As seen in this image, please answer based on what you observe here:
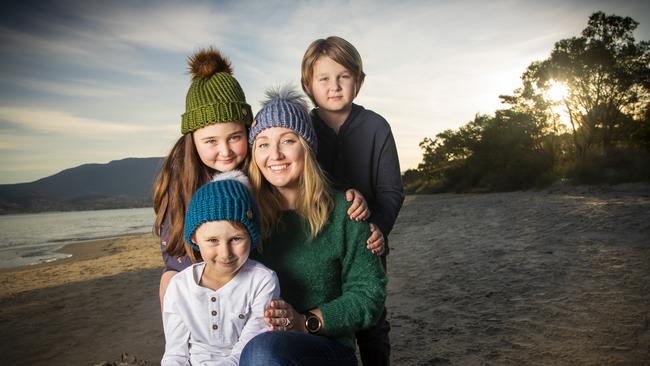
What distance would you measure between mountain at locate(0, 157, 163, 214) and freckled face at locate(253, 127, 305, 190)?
63.3 m

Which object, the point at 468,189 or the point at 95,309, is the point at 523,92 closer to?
the point at 468,189

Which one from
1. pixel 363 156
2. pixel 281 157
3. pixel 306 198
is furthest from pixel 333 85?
pixel 306 198

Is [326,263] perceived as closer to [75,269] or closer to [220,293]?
[220,293]

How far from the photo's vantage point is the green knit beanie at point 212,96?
8.29 feet

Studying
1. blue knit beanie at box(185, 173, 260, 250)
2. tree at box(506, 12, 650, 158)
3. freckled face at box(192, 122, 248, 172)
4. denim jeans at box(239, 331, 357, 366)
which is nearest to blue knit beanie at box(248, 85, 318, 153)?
freckled face at box(192, 122, 248, 172)

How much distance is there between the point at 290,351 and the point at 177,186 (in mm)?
1396

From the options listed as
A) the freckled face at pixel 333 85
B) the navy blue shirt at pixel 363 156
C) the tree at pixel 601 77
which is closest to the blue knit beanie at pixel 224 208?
the navy blue shirt at pixel 363 156

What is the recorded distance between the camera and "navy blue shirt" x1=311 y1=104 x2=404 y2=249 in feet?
9.87

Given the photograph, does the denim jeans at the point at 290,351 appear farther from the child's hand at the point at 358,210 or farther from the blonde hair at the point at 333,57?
the blonde hair at the point at 333,57

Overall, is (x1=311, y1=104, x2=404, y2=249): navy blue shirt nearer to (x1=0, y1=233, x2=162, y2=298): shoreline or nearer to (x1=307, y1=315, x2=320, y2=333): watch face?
(x1=307, y1=315, x2=320, y2=333): watch face

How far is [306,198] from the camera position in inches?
82.9

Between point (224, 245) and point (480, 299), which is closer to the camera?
point (224, 245)

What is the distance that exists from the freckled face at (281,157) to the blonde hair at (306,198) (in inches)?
1.4

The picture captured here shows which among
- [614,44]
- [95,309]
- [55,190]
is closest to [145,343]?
[95,309]
